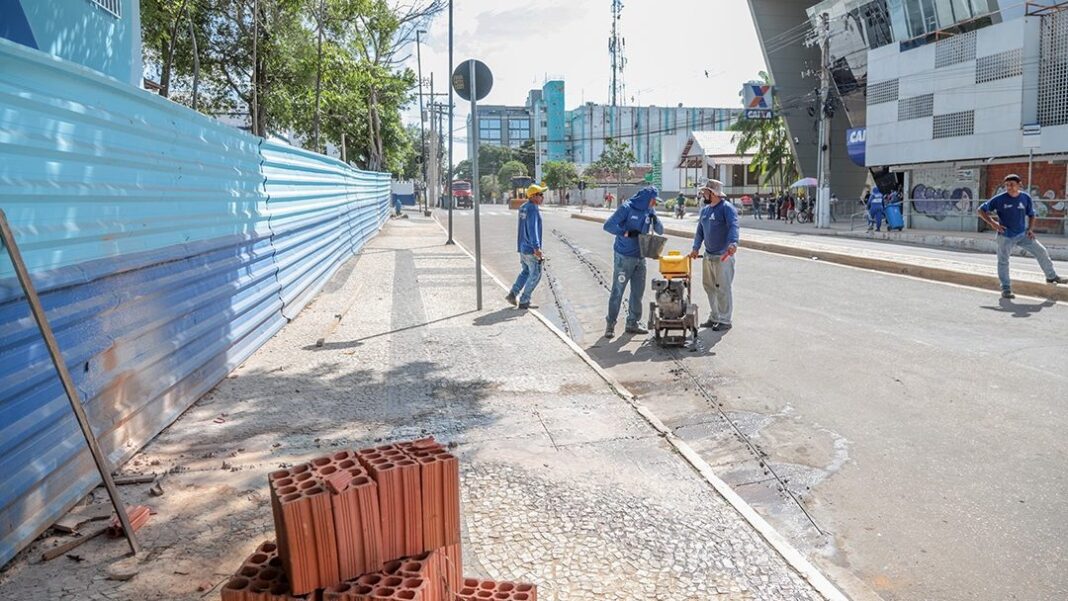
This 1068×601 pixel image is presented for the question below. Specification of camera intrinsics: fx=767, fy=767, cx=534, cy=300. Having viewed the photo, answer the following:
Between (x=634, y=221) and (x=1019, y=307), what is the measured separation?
5626 millimetres

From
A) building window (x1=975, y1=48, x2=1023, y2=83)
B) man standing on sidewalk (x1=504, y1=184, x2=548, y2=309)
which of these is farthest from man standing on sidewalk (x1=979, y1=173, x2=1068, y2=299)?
building window (x1=975, y1=48, x2=1023, y2=83)

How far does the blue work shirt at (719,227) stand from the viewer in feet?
29.2

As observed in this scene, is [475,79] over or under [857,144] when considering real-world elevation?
under

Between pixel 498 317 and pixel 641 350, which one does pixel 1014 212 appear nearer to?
pixel 641 350

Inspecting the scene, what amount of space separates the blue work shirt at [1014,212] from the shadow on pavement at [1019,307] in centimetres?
97

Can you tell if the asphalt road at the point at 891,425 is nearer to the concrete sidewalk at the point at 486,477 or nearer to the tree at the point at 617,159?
the concrete sidewalk at the point at 486,477

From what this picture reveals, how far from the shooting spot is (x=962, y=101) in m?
28.5

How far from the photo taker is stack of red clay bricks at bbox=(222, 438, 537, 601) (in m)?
2.33

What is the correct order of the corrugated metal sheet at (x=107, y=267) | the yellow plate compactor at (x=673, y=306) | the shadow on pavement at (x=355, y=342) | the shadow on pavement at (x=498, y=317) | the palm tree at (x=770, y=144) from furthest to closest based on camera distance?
the palm tree at (x=770, y=144), the shadow on pavement at (x=498, y=317), the yellow plate compactor at (x=673, y=306), the shadow on pavement at (x=355, y=342), the corrugated metal sheet at (x=107, y=267)

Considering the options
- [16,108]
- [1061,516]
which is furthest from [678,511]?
[16,108]

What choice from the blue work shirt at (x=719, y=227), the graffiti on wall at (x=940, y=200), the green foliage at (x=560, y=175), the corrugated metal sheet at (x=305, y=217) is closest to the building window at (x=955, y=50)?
the graffiti on wall at (x=940, y=200)

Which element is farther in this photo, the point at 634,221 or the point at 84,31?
the point at 634,221

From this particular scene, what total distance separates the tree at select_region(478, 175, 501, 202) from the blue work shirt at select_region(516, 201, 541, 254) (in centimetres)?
9854

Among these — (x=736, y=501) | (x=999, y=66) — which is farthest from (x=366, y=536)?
(x=999, y=66)
